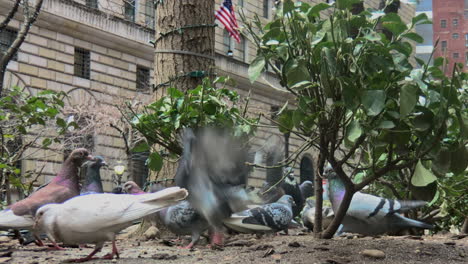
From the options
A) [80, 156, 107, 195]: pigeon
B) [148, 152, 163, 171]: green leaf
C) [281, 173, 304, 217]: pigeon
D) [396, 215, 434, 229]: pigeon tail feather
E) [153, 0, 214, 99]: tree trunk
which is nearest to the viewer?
[148, 152, 163, 171]: green leaf

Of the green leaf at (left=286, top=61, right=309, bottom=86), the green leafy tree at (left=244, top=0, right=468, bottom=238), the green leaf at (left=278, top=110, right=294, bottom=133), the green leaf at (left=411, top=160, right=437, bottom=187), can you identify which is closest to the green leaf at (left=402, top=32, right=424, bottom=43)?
the green leafy tree at (left=244, top=0, right=468, bottom=238)

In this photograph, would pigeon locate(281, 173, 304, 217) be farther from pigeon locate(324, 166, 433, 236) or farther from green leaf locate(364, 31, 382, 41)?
green leaf locate(364, 31, 382, 41)

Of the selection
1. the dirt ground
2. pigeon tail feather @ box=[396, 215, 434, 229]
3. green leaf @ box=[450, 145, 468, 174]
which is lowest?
the dirt ground

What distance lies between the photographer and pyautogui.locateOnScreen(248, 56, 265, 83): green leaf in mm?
3256

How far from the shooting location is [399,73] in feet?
10.1

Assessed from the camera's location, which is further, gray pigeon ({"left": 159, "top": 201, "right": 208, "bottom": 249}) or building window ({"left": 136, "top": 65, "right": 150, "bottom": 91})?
building window ({"left": 136, "top": 65, "right": 150, "bottom": 91})

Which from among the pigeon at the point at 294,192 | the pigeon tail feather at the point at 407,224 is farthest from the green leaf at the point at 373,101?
the pigeon at the point at 294,192

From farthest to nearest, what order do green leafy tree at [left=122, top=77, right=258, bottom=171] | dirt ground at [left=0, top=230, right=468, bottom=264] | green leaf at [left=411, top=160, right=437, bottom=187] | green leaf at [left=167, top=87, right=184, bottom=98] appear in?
green leaf at [left=167, top=87, right=184, bottom=98] < green leafy tree at [left=122, top=77, right=258, bottom=171] < dirt ground at [left=0, top=230, right=468, bottom=264] < green leaf at [left=411, top=160, right=437, bottom=187]

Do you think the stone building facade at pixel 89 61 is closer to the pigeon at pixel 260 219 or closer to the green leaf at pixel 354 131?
the pigeon at pixel 260 219

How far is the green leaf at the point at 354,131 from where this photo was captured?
2.86 metres

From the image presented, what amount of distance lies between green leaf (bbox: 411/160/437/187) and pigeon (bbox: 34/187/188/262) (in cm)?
137

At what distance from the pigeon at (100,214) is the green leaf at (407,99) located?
1.41m

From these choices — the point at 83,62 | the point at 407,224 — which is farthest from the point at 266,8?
the point at 407,224

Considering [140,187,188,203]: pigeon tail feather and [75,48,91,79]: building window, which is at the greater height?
[75,48,91,79]: building window
